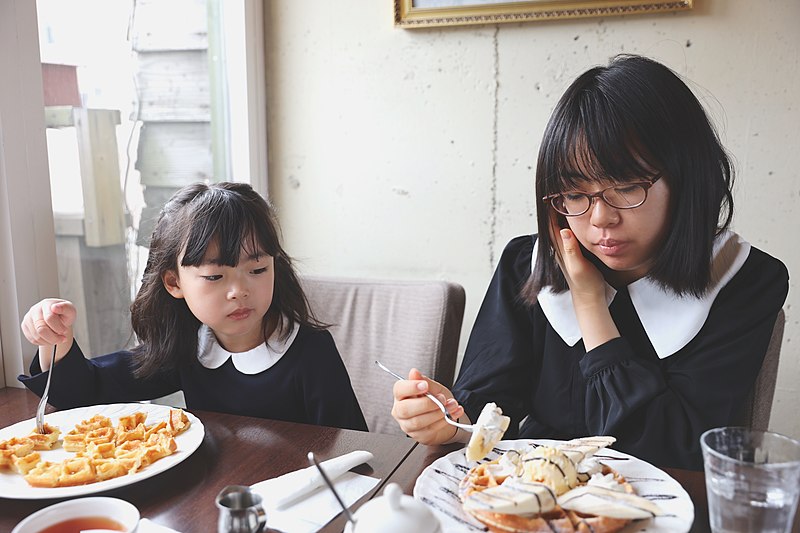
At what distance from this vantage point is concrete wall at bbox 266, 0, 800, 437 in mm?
1739

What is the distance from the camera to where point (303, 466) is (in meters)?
0.99

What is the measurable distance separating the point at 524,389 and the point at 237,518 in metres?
0.80

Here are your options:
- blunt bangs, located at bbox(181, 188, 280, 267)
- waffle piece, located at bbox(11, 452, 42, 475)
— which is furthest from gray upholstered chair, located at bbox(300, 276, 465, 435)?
waffle piece, located at bbox(11, 452, 42, 475)

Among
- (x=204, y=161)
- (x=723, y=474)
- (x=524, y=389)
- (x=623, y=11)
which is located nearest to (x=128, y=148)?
(x=204, y=161)

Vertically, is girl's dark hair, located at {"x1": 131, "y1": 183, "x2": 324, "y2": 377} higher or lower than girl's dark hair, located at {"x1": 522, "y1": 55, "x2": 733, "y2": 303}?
lower

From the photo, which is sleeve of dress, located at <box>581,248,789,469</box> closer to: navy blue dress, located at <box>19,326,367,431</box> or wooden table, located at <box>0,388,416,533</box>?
wooden table, located at <box>0,388,416,533</box>

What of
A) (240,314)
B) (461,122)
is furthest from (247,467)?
(461,122)

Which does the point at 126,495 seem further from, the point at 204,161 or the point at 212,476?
the point at 204,161

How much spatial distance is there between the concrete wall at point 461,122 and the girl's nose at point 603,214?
2.82 ft

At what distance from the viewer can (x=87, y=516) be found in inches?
29.1

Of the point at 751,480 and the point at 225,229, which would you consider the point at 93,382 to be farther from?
the point at 751,480

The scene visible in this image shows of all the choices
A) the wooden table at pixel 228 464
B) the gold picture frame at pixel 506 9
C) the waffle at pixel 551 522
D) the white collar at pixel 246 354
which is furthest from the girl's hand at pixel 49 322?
the gold picture frame at pixel 506 9

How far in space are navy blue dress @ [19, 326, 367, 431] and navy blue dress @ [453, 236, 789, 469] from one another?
267 millimetres

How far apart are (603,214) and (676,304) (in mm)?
240
